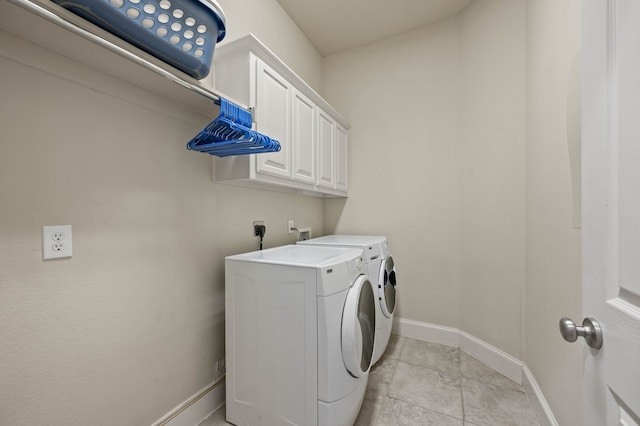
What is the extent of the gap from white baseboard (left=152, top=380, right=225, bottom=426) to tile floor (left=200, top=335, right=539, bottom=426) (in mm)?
45

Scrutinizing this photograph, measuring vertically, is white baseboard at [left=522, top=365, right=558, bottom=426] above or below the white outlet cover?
below

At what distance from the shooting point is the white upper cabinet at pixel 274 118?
146 cm

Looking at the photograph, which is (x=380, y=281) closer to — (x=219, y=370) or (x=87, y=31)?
(x=219, y=370)

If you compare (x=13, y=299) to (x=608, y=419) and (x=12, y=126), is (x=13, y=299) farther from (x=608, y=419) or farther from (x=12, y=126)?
(x=608, y=419)

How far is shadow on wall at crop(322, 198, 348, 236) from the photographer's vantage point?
2906 mm

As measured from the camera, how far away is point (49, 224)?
93cm

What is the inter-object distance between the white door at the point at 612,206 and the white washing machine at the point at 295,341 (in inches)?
33.4

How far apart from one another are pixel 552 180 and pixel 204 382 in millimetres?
2294

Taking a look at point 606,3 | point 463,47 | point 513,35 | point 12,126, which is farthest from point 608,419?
point 463,47

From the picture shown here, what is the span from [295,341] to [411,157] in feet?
6.70

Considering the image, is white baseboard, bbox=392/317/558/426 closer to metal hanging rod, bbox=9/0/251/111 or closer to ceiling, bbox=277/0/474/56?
metal hanging rod, bbox=9/0/251/111

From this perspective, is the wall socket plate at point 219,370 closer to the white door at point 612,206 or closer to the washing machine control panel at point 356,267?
A: the washing machine control panel at point 356,267

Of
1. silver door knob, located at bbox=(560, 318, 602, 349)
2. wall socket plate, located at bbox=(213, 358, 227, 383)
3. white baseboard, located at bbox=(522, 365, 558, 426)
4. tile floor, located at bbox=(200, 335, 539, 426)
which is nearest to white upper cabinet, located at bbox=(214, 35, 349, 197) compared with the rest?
A: wall socket plate, located at bbox=(213, 358, 227, 383)

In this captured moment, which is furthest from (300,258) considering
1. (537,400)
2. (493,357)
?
(493,357)
